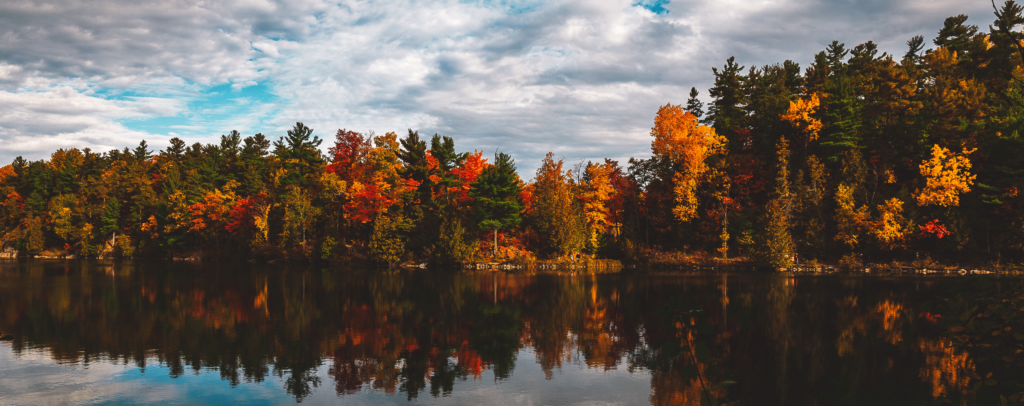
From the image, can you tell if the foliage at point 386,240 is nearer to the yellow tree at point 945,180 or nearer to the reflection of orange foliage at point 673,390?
the reflection of orange foliage at point 673,390

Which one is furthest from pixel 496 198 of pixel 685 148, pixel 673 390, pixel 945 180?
pixel 673 390

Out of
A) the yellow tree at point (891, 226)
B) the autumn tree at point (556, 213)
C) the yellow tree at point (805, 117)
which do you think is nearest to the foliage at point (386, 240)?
the autumn tree at point (556, 213)

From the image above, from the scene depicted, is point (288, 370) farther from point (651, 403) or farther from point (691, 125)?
point (691, 125)

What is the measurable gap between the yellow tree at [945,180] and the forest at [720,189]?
0.12 m

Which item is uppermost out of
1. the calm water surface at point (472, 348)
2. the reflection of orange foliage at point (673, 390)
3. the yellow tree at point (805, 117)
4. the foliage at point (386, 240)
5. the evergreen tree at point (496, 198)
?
the yellow tree at point (805, 117)

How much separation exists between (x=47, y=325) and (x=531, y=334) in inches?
682

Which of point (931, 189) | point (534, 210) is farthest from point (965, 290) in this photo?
point (534, 210)

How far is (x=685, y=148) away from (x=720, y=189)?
4862 millimetres

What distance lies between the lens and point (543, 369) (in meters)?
13.3

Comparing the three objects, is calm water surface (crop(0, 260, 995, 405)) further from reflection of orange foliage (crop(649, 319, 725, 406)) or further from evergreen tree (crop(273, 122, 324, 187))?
evergreen tree (crop(273, 122, 324, 187))

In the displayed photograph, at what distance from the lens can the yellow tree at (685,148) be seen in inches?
1799

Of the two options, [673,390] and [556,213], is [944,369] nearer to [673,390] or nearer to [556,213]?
[673,390]

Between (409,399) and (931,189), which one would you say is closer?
(409,399)

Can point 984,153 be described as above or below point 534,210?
above
